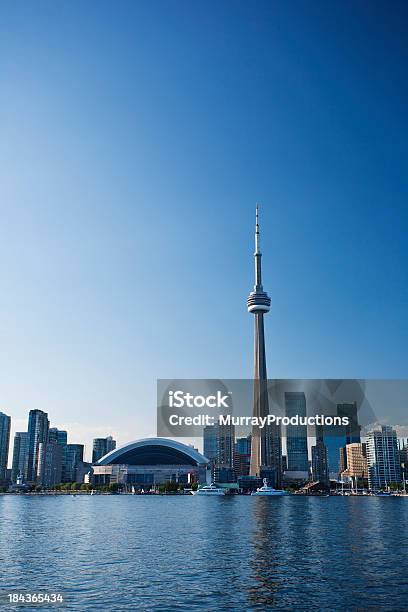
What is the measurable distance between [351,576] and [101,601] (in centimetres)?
1568

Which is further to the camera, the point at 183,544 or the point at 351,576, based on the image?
the point at 183,544

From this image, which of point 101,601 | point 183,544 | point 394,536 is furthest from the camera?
point 394,536

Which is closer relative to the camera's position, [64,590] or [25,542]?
[64,590]

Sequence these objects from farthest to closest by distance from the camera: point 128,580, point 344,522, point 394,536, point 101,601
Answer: point 344,522 < point 394,536 < point 128,580 < point 101,601

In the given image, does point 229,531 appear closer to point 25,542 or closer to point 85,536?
point 85,536

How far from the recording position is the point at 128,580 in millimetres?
36281

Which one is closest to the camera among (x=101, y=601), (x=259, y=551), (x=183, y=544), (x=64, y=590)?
(x=101, y=601)

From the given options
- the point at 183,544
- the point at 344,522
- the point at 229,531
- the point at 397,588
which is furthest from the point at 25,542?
the point at 344,522

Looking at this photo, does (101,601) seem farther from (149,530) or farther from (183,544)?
(149,530)

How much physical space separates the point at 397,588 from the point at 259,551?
15988mm

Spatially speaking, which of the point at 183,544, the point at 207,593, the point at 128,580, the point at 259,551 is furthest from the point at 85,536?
the point at 207,593

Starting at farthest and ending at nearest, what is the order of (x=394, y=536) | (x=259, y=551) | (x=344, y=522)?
(x=344, y=522) < (x=394, y=536) < (x=259, y=551)

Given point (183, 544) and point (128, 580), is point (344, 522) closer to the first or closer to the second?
point (183, 544)

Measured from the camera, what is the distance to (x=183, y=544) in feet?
177
